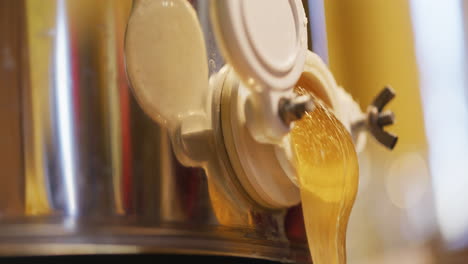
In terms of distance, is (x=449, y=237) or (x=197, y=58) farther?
(x=449, y=237)

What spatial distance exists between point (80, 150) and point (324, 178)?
8.5 inches

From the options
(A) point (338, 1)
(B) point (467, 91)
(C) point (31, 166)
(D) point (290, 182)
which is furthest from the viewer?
(B) point (467, 91)

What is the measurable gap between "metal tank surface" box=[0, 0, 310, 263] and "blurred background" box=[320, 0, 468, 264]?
0.63 meters

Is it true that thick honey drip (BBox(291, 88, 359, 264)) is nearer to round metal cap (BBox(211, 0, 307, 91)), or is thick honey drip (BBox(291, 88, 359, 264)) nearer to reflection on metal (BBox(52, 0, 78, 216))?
round metal cap (BBox(211, 0, 307, 91))

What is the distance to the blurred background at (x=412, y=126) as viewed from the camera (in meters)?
1.01

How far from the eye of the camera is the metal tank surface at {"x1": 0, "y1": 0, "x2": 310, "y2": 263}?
346mm

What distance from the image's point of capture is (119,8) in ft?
1.27

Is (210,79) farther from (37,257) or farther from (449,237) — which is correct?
(449,237)

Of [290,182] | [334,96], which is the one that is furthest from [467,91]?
[290,182]

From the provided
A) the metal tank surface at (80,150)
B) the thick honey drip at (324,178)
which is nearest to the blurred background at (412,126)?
the thick honey drip at (324,178)

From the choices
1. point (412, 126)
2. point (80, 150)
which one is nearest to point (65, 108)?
point (80, 150)

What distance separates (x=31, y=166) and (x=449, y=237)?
0.91 meters

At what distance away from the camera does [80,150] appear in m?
0.36

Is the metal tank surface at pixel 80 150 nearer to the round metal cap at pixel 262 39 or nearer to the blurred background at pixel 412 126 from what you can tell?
the round metal cap at pixel 262 39
